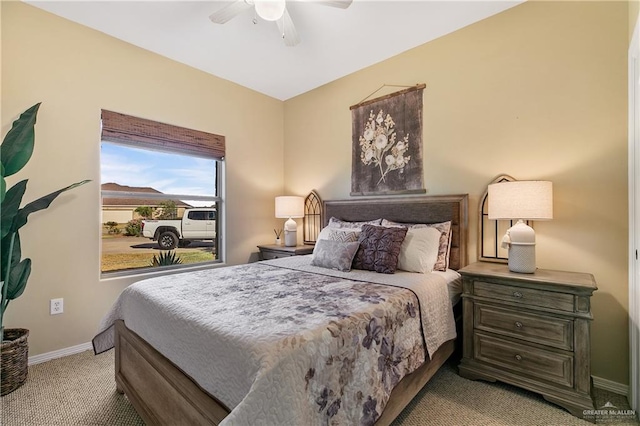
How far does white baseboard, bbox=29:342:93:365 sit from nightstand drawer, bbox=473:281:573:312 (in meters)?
3.36

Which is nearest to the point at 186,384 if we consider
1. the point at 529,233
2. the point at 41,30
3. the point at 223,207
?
the point at 529,233

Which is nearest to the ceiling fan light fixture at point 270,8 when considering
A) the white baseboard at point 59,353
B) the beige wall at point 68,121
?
the beige wall at point 68,121

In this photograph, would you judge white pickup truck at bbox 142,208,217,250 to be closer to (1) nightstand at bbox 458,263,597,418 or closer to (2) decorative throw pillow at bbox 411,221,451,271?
(2) decorative throw pillow at bbox 411,221,451,271

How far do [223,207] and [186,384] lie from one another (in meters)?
2.62

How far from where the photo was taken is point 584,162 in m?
2.11

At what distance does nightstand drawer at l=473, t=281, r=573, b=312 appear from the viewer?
5.82 ft

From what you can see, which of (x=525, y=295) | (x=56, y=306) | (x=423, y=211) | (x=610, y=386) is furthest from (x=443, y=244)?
(x=56, y=306)

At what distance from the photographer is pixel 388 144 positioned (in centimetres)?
316

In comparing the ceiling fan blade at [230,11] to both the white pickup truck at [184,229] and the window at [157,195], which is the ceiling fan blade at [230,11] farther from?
the white pickup truck at [184,229]

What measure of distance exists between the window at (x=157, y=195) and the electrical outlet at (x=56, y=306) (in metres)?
0.40

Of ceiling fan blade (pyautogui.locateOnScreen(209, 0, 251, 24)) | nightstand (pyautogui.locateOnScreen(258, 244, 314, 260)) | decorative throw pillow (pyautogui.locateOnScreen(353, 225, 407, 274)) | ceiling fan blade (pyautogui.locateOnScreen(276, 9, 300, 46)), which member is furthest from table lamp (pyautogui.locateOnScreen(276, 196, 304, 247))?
ceiling fan blade (pyautogui.locateOnScreen(209, 0, 251, 24))

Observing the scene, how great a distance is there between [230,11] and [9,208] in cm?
207

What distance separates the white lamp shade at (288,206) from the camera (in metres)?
3.75

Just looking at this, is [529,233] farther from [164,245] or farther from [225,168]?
[164,245]
